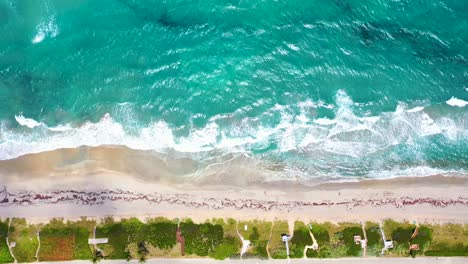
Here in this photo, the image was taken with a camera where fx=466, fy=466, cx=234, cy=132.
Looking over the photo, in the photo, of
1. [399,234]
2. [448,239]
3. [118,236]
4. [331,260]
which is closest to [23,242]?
[118,236]

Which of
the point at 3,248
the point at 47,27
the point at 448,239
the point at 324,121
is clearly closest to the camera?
the point at 3,248

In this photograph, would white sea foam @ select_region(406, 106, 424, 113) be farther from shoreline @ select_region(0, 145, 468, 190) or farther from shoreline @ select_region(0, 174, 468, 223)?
shoreline @ select_region(0, 174, 468, 223)

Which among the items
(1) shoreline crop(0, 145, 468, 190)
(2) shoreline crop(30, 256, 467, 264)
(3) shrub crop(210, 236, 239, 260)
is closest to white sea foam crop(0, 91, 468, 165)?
(1) shoreline crop(0, 145, 468, 190)

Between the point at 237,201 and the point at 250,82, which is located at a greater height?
the point at 250,82

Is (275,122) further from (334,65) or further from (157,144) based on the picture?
(157,144)

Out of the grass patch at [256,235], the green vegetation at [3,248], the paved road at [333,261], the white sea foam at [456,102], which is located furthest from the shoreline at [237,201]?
the white sea foam at [456,102]

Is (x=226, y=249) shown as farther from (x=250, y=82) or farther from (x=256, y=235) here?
(x=250, y=82)

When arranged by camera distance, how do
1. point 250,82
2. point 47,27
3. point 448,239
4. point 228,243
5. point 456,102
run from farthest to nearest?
point 456,102, point 250,82, point 47,27, point 448,239, point 228,243
